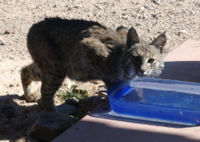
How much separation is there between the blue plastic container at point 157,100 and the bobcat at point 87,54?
171 mm

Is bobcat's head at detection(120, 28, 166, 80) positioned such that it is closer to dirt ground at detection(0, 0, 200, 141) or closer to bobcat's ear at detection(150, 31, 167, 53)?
bobcat's ear at detection(150, 31, 167, 53)

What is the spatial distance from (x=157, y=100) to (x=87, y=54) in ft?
3.48

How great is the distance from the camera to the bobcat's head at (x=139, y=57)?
461 centimetres

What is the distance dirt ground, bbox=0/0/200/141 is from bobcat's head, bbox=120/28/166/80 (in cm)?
233

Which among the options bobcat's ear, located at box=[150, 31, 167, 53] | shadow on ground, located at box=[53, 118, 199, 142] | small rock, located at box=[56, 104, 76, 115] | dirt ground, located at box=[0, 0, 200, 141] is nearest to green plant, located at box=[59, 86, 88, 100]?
small rock, located at box=[56, 104, 76, 115]

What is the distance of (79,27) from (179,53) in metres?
1.77

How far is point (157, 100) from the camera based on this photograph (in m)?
4.49

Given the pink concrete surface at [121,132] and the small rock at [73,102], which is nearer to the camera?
the pink concrete surface at [121,132]

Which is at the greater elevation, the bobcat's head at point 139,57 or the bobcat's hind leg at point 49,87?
the bobcat's head at point 139,57

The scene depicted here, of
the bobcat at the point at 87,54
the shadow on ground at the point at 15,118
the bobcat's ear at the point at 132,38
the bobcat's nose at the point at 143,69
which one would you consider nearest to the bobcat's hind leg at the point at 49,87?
the bobcat at the point at 87,54

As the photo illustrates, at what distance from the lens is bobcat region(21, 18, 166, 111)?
4691 mm

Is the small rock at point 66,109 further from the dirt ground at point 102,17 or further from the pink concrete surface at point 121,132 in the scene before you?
the dirt ground at point 102,17

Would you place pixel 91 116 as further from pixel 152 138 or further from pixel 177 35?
pixel 177 35

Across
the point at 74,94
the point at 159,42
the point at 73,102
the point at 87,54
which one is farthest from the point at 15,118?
the point at 159,42
